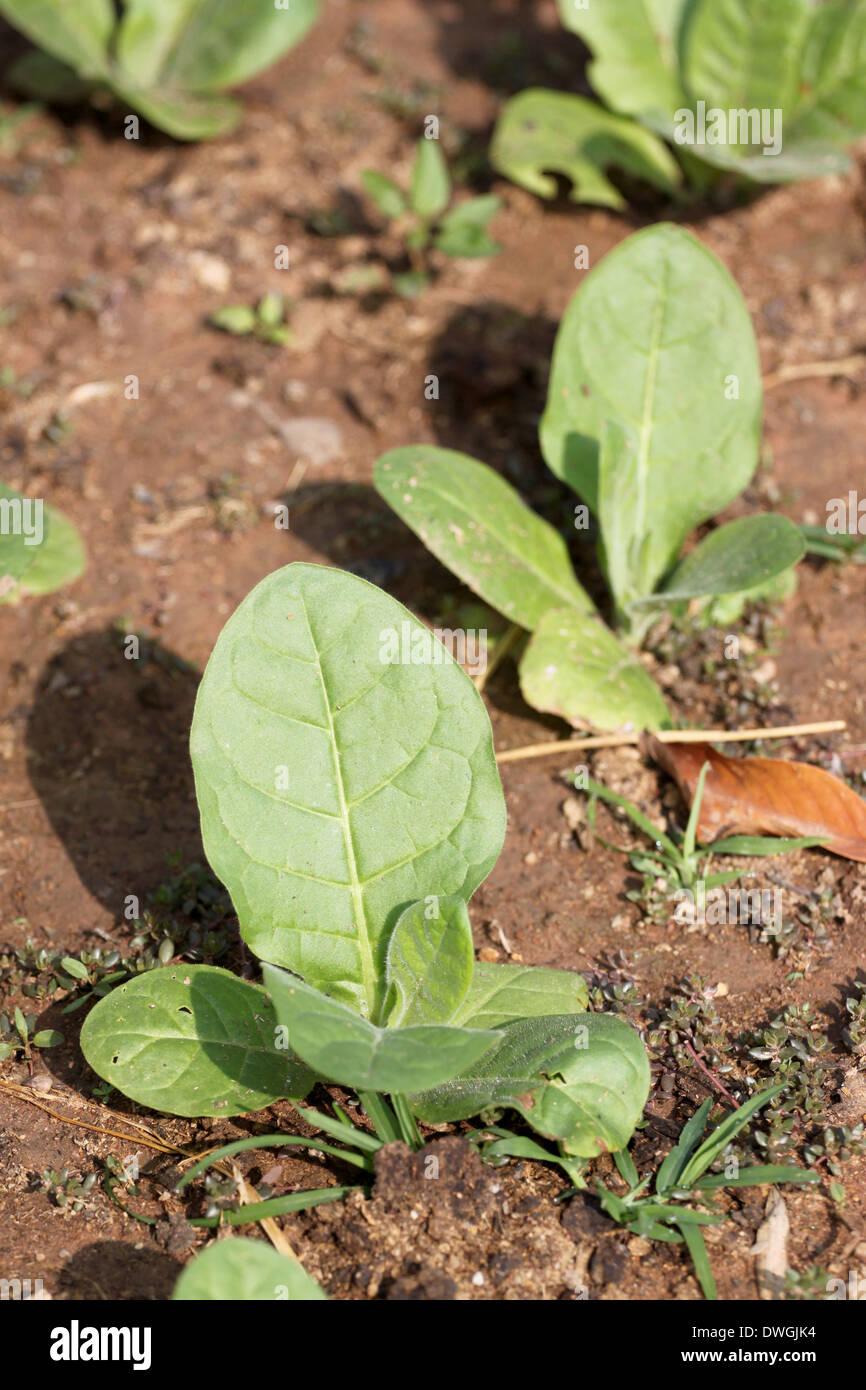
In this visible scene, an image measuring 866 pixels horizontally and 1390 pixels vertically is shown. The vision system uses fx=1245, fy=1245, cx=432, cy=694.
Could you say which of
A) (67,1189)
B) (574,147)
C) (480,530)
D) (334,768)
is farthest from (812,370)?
(67,1189)

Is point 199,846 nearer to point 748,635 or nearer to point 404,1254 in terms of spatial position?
point 404,1254

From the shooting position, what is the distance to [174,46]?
4383 millimetres

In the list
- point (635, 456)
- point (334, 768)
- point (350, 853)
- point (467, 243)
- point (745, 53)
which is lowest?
point (350, 853)

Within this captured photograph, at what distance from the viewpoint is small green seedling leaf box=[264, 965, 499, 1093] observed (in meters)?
1.89

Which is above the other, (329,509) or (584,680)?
(329,509)

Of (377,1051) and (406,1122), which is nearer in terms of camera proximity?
(377,1051)

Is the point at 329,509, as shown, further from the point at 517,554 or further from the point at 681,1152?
the point at 681,1152

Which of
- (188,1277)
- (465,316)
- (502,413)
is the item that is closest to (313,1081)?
(188,1277)

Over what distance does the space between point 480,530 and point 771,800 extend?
92 cm

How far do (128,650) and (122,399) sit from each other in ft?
3.22

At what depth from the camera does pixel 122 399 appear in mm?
3773

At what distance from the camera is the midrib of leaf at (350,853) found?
7.48 ft

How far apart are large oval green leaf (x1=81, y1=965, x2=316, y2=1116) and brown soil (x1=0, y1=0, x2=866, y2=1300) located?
0.14m

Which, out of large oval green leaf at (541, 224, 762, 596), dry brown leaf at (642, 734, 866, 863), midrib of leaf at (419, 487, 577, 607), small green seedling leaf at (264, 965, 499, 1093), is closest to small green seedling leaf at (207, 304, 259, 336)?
large oval green leaf at (541, 224, 762, 596)
